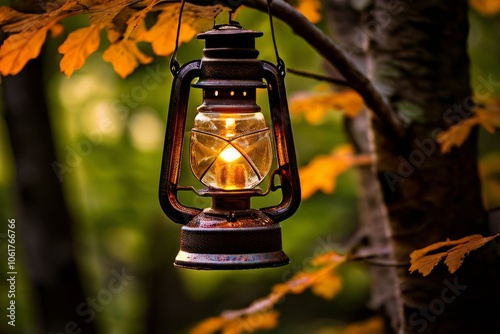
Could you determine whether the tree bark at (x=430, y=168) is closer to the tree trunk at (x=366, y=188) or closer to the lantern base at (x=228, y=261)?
the lantern base at (x=228, y=261)

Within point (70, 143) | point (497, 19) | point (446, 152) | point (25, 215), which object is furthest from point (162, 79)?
point (446, 152)

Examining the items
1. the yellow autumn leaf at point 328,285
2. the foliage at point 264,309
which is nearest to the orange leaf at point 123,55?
the foliage at point 264,309

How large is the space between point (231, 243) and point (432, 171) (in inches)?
50.0

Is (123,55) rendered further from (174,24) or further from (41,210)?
(41,210)

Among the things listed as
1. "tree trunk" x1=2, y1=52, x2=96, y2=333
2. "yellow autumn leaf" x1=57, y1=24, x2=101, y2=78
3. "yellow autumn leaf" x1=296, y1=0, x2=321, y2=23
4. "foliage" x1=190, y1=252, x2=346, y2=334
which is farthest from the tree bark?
"tree trunk" x1=2, y1=52, x2=96, y2=333

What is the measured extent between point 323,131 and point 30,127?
397cm

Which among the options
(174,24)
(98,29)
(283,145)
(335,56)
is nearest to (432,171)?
(335,56)

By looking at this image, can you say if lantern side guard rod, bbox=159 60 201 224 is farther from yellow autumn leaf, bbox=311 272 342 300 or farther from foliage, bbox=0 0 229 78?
yellow autumn leaf, bbox=311 272 342 300

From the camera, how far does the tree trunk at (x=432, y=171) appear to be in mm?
2857

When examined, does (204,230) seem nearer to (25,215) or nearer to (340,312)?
(25,215)

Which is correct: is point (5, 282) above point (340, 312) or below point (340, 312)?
above

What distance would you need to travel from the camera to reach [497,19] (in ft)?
25.2

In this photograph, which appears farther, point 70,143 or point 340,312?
point 340,312

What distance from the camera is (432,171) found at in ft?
9.54
